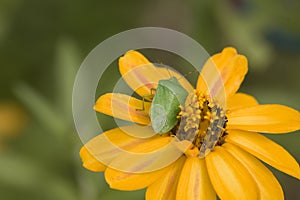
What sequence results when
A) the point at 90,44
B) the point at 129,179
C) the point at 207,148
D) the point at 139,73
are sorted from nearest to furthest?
the point at 129,179, the point at 207,148, the point at 139,73, the point at 90,44

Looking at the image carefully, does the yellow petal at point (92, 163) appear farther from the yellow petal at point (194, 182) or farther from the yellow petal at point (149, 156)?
the yellow petal at point (194, 182)

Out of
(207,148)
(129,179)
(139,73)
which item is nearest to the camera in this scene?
(129,179)

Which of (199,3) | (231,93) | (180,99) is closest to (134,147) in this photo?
(180,99)

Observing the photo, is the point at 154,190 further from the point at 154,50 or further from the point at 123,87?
the point at 154,50

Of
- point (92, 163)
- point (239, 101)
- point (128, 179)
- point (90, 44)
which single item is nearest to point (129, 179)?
point (128, 179)

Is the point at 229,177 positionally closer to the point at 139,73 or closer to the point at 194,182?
the point at 194,182

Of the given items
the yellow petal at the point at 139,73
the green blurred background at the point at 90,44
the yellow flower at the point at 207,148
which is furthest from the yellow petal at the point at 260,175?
the green blurred background at the point at 90,44

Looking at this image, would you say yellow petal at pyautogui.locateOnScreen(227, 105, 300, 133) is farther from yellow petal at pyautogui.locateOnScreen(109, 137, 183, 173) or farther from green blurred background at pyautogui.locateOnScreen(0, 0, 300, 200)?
green blurred background at pyautogui.locateOnScreen(0, 0, 300, 200)
